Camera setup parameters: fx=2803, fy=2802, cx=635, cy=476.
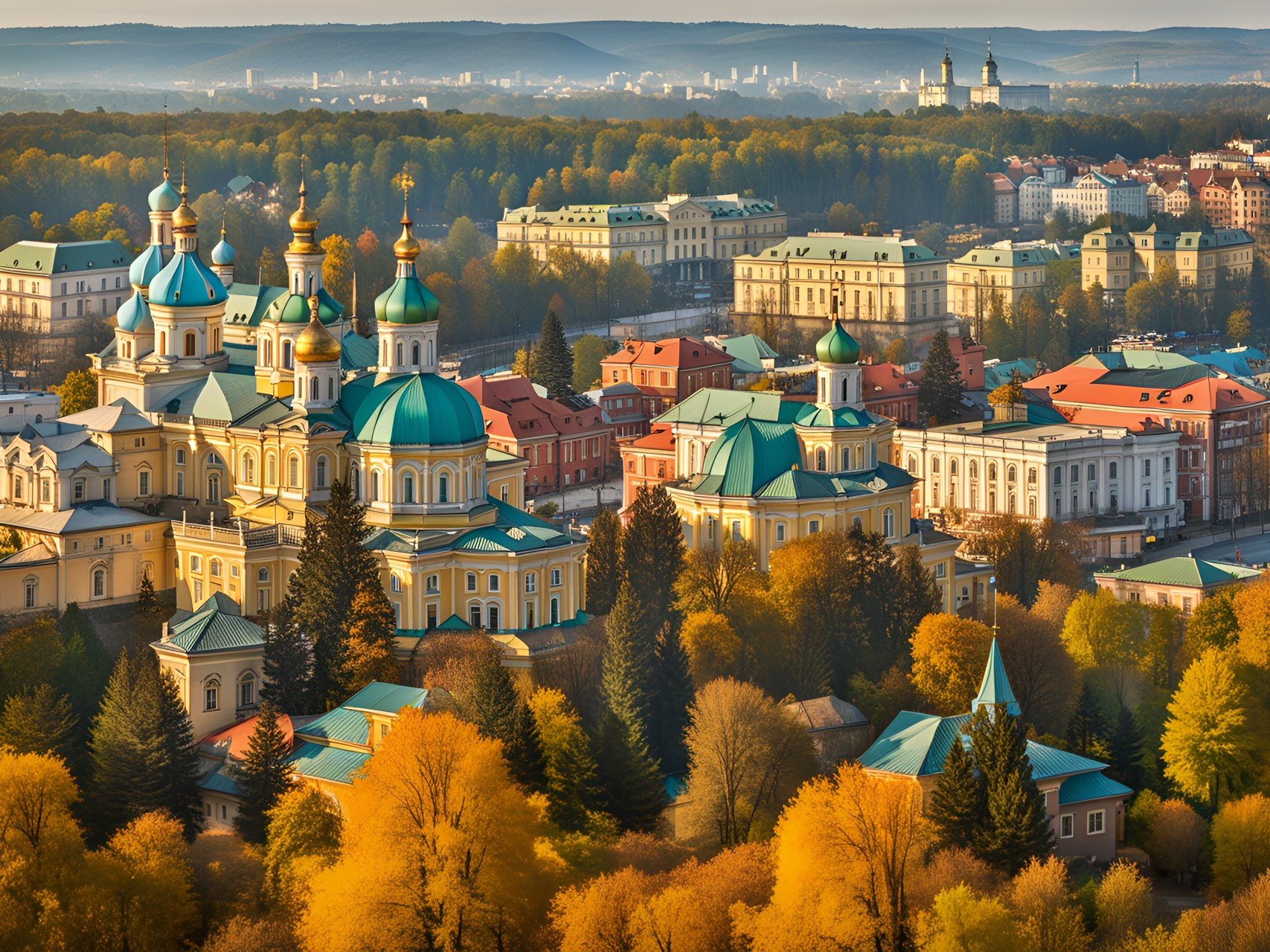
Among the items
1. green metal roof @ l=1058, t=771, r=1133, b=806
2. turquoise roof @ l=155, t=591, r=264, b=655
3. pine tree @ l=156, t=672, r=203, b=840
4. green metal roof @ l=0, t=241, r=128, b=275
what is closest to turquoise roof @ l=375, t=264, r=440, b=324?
turquoise roof @ l=155, t=591, r=264, b=655

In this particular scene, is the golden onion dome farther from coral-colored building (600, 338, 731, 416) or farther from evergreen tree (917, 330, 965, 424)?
evergreen tree (917, 330, 965, 424)

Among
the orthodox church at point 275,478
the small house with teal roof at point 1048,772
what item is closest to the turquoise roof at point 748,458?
the orthodox church at point 275,478

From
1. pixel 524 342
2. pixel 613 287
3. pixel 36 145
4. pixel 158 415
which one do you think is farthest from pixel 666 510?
pixel 36 145

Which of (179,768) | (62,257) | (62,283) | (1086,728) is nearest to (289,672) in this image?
(179,768)

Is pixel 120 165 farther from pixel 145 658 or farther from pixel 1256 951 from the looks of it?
pixel 1256 951

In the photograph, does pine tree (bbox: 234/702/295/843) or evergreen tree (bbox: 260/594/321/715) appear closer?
pine tree (bbox: 234/702/295/843)

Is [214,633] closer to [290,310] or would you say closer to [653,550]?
[653,550]
